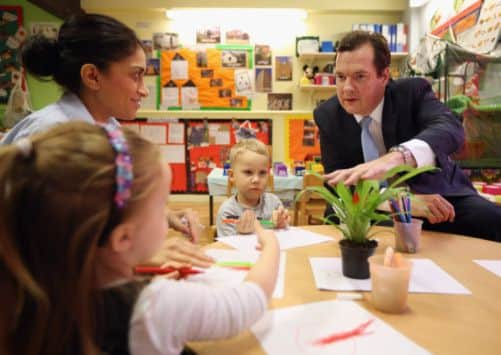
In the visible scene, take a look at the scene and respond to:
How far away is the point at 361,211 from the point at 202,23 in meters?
4.51

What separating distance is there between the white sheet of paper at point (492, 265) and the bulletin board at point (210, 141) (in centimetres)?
393

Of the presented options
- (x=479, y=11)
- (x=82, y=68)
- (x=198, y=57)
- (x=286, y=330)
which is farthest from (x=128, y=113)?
(x=198, y=57)

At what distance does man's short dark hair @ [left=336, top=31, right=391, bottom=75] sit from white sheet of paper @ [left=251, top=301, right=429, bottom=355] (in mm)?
1265

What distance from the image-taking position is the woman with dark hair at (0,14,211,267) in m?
1.27

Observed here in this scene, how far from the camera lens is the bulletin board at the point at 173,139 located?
4.94 meters

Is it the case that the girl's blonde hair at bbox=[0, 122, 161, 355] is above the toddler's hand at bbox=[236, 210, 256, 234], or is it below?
above

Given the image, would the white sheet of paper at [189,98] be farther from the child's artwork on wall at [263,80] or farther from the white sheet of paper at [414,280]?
the white sheet of paper at [414,280]

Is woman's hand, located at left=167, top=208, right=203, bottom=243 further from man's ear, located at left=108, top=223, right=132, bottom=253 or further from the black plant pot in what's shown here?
man's ear, located at left=108, top=223, right=132, bottom=253

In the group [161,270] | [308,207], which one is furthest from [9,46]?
[161,270]

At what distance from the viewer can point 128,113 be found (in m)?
1.45

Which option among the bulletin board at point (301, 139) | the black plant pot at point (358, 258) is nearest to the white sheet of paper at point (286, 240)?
the black plant pot at point (358, 258)

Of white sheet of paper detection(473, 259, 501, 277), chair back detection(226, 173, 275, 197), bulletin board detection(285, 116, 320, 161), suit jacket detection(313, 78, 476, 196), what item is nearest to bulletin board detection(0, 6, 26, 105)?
chair back detection(226, 173, 275, 197)

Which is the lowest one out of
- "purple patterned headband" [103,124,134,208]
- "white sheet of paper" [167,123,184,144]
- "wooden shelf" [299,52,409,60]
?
"purple patterned headband" [103,124,134,208]

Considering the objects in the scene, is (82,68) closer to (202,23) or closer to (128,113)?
(128,113)
